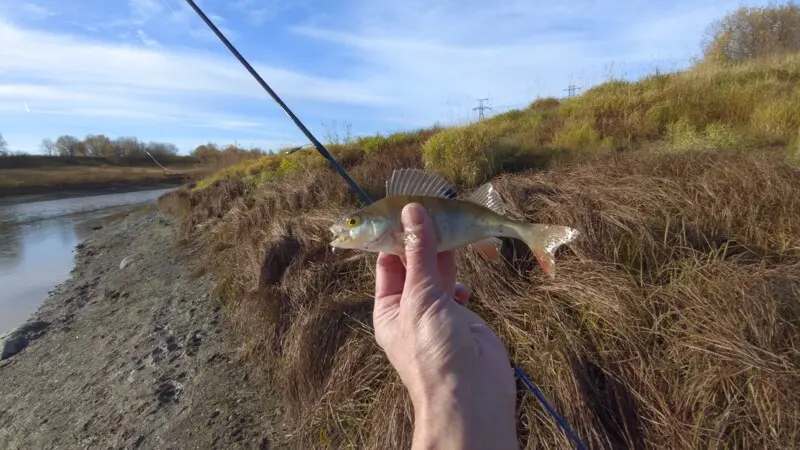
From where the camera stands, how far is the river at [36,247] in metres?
13.5

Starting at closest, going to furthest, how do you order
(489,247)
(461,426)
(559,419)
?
(461,426)
(489,247)
(559,419)

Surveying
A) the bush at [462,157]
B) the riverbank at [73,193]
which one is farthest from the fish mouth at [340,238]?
the riverbank at [73,193]

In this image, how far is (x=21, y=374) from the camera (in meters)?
8.11

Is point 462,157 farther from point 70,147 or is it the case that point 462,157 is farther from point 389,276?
point 70,147

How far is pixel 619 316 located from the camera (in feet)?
11.7

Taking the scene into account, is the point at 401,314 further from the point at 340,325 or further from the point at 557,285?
the point at 340,325

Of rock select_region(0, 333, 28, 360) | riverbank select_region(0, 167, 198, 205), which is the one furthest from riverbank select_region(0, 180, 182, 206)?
rock select_region(0, 333, 28, 360)

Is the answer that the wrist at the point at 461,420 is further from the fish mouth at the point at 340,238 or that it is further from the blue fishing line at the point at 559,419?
the blue fishing line at the point at 559,419

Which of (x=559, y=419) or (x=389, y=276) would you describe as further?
(x=559, y=419)

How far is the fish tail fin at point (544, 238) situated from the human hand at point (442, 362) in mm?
521

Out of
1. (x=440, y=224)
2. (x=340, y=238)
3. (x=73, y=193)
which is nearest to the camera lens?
(x=440, y=224)

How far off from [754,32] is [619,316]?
26096mm

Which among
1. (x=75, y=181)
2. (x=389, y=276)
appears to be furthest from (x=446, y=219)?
(x=75, y=181)

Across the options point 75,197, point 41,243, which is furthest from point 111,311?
point 75,197
